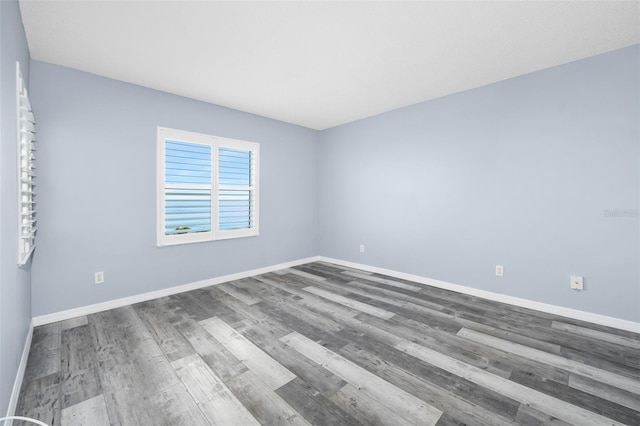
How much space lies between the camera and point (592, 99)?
2.67 m

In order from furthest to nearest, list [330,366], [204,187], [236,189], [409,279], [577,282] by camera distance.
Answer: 1. [236,189]
2. [409,279]
3. [204,187]
4. [577,282]
5. [330,366]

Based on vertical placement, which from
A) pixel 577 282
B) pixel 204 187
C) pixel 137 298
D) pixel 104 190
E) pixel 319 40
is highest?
pixel 319 40

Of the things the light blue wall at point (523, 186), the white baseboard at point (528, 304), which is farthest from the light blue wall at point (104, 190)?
the white baseboard at point (528, 304)

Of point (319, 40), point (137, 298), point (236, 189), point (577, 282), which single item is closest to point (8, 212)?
point (137, 298)

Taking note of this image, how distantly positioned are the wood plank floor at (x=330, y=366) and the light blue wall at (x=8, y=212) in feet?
1.00

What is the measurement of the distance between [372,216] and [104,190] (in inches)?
141

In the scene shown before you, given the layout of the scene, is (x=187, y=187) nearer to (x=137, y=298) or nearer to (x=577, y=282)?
(x=137, y=298)

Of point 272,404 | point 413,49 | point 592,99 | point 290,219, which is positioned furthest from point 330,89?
point 272,404

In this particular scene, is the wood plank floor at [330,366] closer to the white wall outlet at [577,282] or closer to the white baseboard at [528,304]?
the white baseboard at [528,304]

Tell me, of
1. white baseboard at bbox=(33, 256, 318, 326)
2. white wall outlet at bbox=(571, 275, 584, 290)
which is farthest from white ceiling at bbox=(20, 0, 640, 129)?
white baseboard at bbox=(33, 256, 318, 326)

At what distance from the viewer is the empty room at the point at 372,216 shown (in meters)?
1.71

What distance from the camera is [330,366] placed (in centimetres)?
198

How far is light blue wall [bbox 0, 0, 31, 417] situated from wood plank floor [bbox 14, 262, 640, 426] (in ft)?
1.00

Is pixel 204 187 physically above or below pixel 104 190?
above
